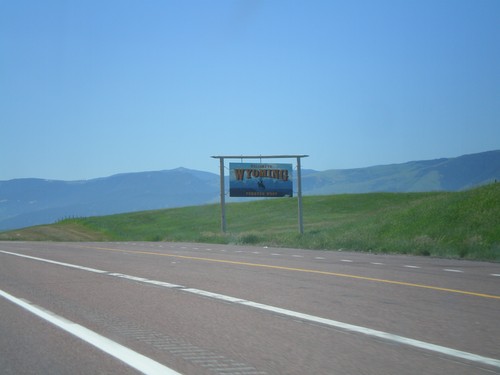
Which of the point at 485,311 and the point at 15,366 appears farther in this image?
the point at 485,311

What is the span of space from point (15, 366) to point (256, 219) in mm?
67358

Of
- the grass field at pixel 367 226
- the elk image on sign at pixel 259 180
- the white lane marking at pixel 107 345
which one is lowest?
the white lane marking at pixel 107 345

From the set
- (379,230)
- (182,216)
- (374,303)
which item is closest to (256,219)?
(182,216)

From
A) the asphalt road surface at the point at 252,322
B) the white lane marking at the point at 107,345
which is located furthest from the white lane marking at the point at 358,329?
the white lane marking at the point at 107,345

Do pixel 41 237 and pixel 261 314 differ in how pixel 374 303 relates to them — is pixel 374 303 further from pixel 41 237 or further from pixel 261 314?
pixel 41 237

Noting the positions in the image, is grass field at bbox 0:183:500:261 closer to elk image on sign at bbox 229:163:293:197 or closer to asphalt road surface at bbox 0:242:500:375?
elk image on sign at bbox 229:163:293:197

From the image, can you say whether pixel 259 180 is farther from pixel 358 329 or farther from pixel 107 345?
pixel 107 345

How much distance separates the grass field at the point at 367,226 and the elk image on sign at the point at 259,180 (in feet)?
9.88

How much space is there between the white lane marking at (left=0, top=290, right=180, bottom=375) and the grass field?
15.5 m

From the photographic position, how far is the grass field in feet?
92.3

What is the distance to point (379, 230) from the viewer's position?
37500 millimetres

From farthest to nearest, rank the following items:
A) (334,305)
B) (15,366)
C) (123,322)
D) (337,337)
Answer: (334,305)
(123,322)
(337,337)
(15,366)

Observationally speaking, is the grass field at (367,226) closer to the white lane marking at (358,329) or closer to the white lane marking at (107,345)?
the white lane marking at (358,329)

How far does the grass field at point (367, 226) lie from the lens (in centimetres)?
2814
